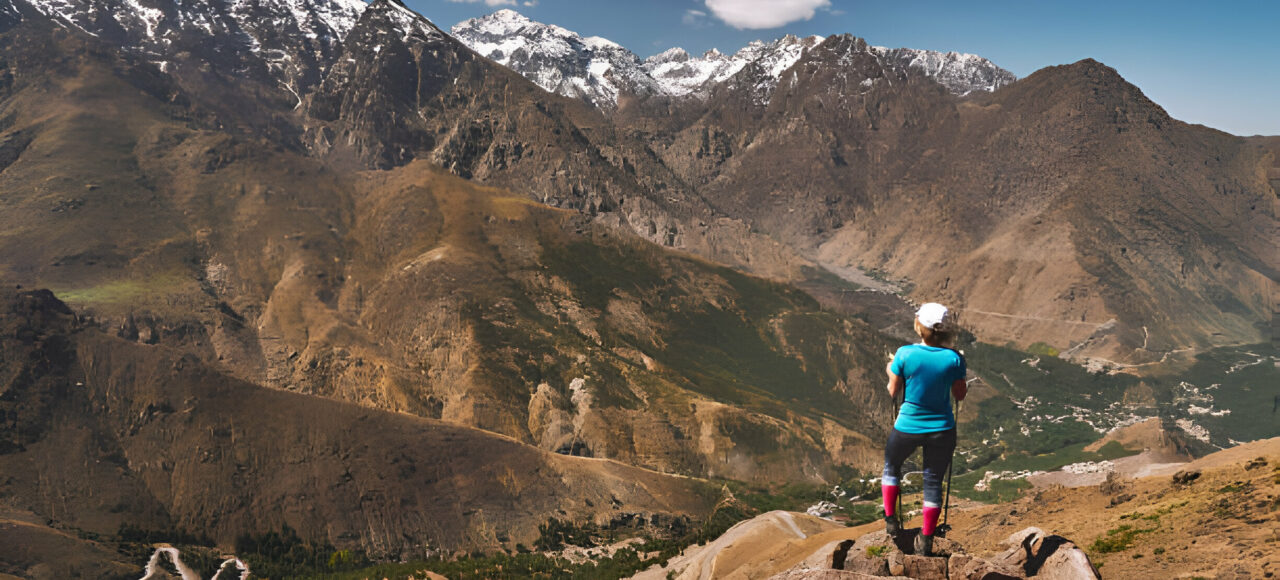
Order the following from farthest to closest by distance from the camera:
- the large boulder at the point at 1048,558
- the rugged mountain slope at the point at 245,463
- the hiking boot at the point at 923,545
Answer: the rugged mountain slope at the point at 245,463 → the hiking boot at the point at 923,545 → the large boulder at the point at 1048,558

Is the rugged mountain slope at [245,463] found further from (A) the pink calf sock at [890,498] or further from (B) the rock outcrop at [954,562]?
(A) the pink calf sock at [890,498]

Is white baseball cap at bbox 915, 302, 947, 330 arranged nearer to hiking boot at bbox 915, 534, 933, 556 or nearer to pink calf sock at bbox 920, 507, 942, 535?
pink calf sock at bbox 920, 507, 942, 535

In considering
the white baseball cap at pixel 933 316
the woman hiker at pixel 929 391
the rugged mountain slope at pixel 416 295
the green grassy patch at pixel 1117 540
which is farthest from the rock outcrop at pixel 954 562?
the rugged mountain slope at pixel 416 295

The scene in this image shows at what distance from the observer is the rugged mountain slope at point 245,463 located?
81875 millimetres

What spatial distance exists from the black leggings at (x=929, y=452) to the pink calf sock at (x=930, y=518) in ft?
0.56

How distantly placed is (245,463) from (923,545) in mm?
86455

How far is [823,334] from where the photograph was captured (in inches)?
6058

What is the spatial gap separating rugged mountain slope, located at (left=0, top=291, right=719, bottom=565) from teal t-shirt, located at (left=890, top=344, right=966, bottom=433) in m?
76.0

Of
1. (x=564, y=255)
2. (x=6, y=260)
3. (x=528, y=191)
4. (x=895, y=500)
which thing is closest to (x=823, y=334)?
(x=564, y=255)

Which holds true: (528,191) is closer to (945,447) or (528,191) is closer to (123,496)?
(123,496)

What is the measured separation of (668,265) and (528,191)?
49.2m

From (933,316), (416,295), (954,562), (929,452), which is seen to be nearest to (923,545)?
(954,562)

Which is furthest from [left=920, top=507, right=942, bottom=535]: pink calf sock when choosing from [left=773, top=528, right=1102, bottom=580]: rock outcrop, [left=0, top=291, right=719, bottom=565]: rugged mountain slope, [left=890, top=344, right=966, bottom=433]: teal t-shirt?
[left=0, top=291, right=719, bottom=565]: rugged mountain slope

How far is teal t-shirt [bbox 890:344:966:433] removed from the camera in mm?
12273
